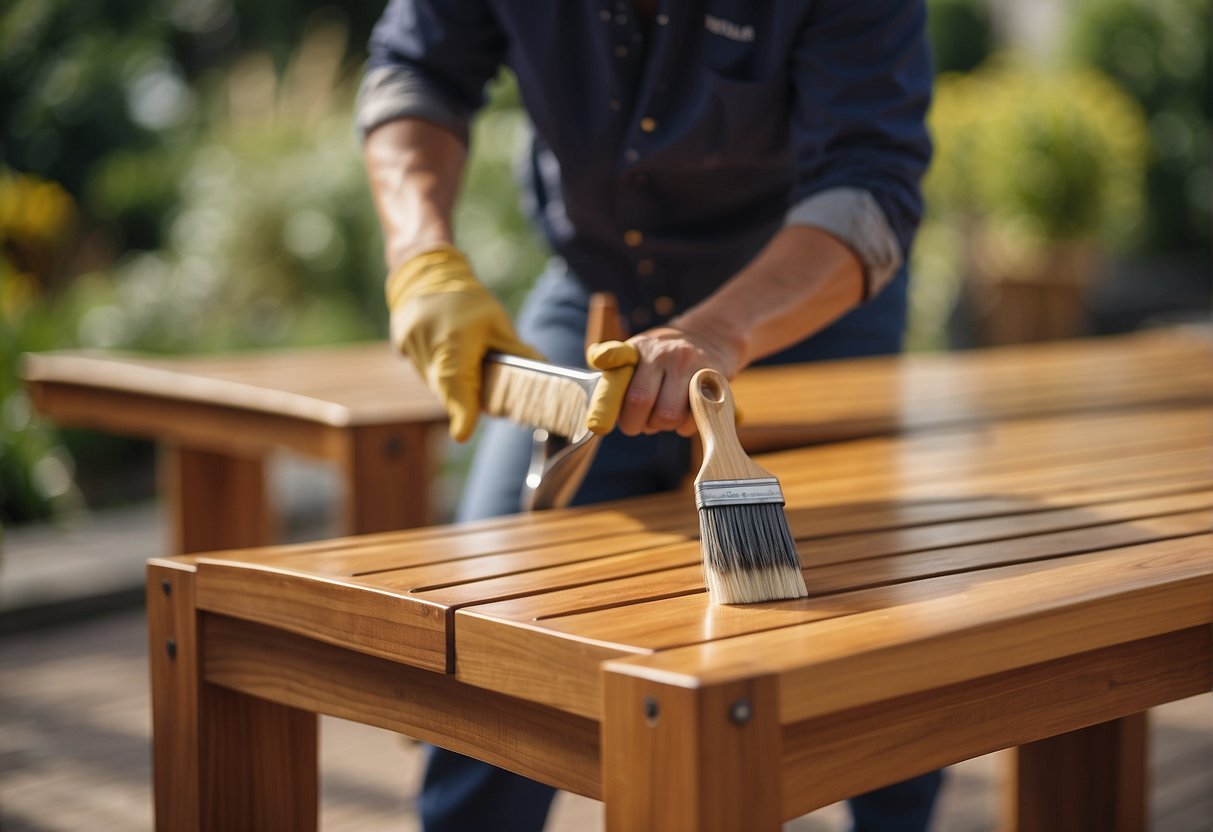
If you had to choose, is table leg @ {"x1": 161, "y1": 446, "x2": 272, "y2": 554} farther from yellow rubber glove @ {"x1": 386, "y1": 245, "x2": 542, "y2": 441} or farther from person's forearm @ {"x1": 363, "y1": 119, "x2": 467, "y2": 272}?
yellow rubber glove @ {"x1": 386, "y1": 245, "x2": 542, "y2": 441}

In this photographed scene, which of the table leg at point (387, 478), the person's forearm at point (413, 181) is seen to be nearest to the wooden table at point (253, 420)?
the table leg at point (387, 478)

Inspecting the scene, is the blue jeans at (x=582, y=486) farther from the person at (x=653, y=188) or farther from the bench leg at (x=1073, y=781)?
the bench leg at (x=1073, y=781)

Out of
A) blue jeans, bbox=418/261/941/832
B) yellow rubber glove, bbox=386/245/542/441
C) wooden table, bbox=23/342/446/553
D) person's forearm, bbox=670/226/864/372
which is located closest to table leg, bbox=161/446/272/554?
wooden table, bbox=23/342/446/553

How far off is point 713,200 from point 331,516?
251 centimetres

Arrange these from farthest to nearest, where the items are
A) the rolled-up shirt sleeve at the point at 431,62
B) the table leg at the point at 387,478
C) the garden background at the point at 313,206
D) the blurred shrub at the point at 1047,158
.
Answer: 1. the blurred shrub at the point at 1047,158
2. the garden background at the point at 313,206
3. the table leg at the point at 387,478
4. the rolled-up shirt sleeve at the point at 431,62

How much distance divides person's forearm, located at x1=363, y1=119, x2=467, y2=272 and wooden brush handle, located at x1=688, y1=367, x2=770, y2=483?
23.2 inches

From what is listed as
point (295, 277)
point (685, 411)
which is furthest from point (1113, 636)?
point (295, 277)

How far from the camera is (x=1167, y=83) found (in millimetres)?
8867

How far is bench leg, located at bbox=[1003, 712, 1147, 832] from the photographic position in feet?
5.69

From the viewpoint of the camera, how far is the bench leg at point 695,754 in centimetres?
87

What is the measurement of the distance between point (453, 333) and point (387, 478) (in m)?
0.60

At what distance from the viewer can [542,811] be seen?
1.61m

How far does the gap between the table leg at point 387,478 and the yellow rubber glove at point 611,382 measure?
0.83m

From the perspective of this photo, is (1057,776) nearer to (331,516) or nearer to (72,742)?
(72,742)
